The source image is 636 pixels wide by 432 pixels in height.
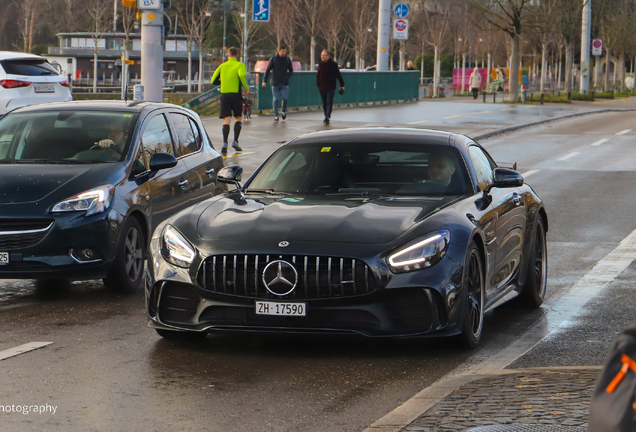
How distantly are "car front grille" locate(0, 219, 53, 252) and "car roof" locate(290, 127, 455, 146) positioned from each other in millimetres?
1979

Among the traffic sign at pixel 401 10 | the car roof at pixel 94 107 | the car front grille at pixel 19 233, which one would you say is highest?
the traffic sign at pixel 401 10

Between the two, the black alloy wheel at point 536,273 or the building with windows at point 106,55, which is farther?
the building with windows at point 106,55

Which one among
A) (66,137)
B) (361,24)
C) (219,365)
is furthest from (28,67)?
(361,24)

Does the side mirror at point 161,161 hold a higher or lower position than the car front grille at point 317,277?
higher

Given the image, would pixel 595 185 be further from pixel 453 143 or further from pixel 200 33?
pixel 200 33

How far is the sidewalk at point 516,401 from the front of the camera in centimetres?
445

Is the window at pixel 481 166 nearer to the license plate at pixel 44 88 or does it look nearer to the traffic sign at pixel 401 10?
the license plate at pixel 44 88

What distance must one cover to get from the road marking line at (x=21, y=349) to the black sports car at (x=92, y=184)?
1447 mm

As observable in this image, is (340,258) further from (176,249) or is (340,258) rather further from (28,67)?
(28,67)

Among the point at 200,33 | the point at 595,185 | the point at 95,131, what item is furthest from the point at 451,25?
the point at 95,131

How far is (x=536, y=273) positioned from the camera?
8109mm

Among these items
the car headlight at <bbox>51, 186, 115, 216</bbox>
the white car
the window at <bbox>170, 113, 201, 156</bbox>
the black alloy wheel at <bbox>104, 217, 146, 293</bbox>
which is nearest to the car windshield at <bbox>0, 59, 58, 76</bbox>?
the white car

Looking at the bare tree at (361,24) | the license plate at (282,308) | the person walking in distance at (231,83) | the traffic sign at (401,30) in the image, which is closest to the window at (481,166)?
the license plate at (282,308)

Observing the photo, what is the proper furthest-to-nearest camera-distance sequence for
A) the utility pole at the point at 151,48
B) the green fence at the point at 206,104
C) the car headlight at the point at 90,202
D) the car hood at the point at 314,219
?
the green fence at the point at 206,104
the utility pole at the point at 151,48
the car headlight at the point at 90,202
the car hood at the point at 314,219
